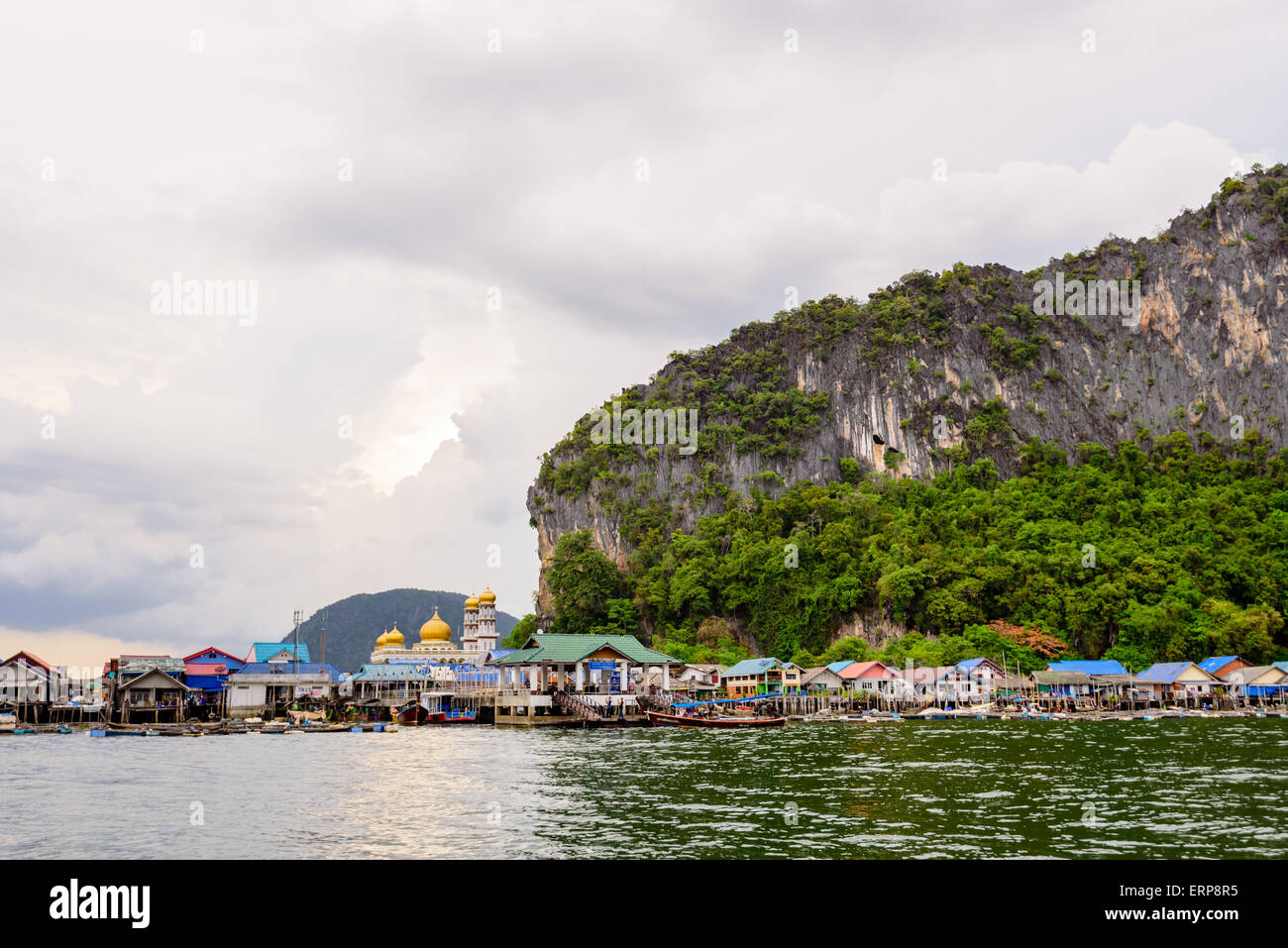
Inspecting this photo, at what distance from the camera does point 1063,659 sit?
95.3 metres

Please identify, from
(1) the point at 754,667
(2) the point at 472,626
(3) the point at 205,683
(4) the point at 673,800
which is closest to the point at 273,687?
(3) the point at 205,683

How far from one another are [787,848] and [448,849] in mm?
7405

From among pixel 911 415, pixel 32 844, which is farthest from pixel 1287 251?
pixel 32 844

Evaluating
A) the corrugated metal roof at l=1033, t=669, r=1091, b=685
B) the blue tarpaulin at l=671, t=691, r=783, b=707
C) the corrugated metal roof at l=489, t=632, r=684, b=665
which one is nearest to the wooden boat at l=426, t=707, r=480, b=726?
the corrugated metal roof at l=489, t=632, r=684, b=665

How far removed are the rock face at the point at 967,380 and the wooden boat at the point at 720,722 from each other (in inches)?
2162

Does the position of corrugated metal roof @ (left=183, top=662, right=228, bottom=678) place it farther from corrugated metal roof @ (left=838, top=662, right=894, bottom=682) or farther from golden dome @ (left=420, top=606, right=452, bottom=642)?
corrugated metal roof @ (left=838, top=662, right=894, bottom=682)

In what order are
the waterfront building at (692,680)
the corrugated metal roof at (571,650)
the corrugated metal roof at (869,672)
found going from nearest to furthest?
the corrugated metal roof at (571,650) → the corrugated metal roof at (869,672) → the waterfront building at (692,680)

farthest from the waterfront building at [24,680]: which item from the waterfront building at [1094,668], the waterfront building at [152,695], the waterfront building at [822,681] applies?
the waterfront building at [1094,668]

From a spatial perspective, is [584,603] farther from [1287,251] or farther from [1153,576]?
[1287,251]

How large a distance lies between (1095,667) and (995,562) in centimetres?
1551

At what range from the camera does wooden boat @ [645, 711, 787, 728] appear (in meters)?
68.8

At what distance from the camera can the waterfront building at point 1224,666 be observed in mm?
85938

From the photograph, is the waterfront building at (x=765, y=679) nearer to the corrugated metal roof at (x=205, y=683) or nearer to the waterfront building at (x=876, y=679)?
the waterfront building at (x=876, y=679)

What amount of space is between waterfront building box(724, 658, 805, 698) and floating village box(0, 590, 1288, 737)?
0.13m
